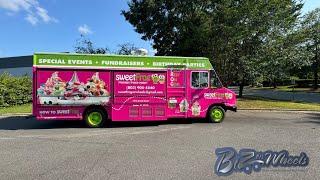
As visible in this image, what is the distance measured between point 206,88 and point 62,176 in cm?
965

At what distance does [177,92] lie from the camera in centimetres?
1571

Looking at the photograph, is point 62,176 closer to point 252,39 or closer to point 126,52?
point 252,39

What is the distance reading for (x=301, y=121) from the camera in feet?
55.5

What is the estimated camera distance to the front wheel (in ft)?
53.2

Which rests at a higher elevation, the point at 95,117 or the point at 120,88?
the point at 120,88

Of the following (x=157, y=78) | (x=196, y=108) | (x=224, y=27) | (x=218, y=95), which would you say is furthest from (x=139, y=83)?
(x=224, y=27)

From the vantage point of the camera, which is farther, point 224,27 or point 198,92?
point 224,27

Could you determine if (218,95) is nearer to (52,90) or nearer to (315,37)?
(52,90)

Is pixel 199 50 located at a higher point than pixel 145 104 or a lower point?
higher

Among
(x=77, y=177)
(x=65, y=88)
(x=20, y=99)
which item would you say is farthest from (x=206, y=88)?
(x=20, y=99)

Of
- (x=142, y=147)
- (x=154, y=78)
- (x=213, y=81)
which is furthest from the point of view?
(x=213, y=81)

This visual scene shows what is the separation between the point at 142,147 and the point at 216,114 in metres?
6.54

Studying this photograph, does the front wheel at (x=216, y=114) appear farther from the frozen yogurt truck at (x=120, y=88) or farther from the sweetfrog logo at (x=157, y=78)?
the sweetfrog logo at (x=157, y=78)

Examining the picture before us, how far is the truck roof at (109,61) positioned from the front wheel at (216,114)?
1.81 meters
